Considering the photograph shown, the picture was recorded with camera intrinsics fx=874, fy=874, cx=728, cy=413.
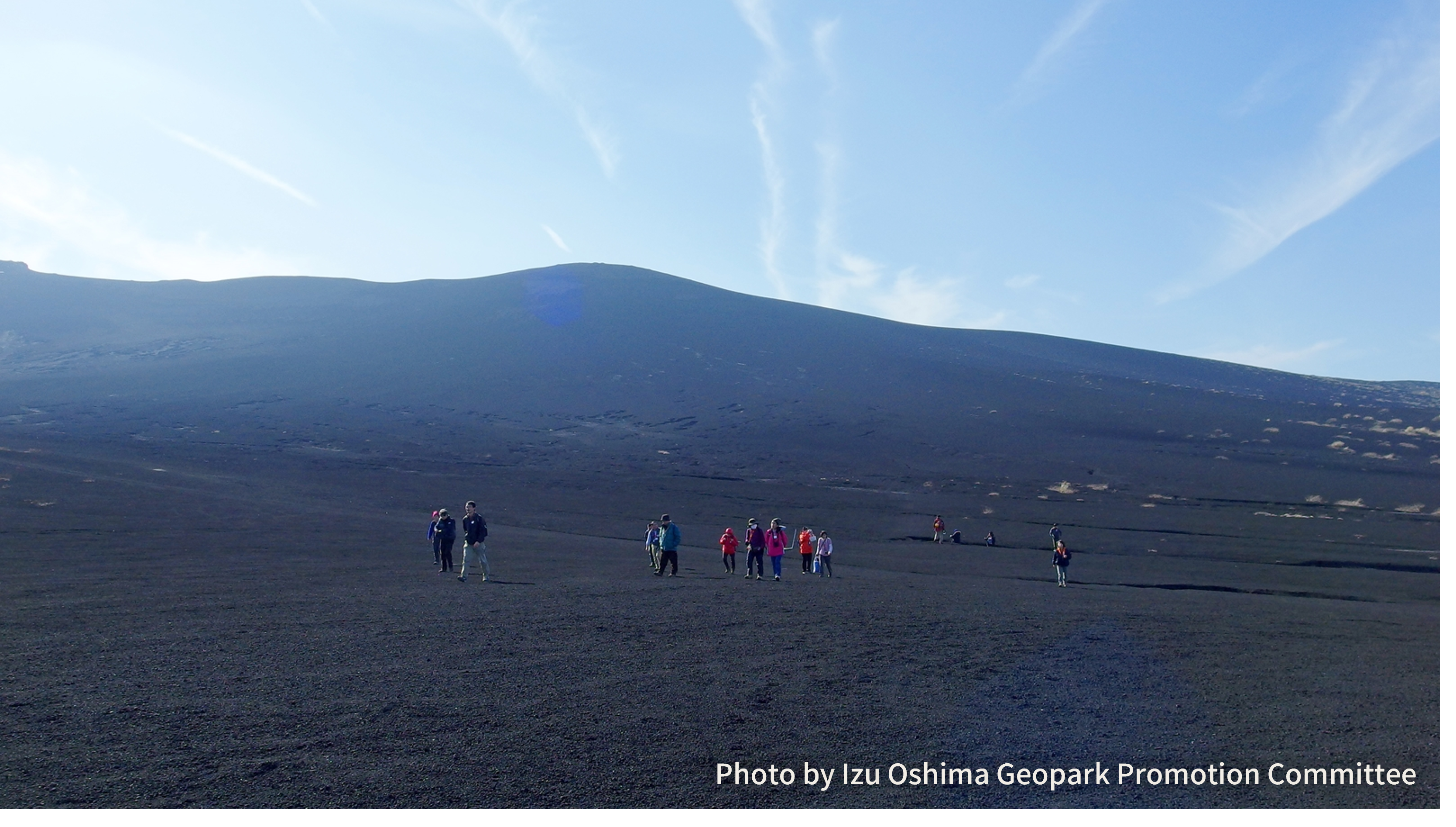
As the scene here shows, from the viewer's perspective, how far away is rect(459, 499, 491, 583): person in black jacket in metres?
13.6

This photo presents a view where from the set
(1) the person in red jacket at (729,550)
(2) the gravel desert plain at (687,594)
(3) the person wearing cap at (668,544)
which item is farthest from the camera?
(1) the person in red jacket at (729,550)

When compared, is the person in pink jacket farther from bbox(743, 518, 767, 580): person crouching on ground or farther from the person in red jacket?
the person in red jacket

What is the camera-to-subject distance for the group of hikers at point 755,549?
15227mm

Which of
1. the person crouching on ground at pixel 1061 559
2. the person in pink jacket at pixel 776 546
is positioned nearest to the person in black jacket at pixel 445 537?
the person in pink jacket at pixel 776 546

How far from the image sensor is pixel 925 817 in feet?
15.4

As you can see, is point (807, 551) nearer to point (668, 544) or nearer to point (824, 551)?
point (824, 551)

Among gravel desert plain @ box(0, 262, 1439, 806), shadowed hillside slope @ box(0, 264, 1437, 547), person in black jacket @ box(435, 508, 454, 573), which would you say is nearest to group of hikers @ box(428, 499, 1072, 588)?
person in black jacket @ box(435, 508, 454, 573)

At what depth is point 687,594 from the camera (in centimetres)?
1268

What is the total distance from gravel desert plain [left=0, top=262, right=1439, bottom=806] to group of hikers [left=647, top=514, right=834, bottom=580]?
66 cm

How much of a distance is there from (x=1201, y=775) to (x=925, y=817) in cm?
207

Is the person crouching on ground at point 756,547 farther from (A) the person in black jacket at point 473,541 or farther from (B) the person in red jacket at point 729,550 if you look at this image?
(A) the person in black jacket at point 473,541

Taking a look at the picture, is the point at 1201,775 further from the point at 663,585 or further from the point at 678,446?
the point at 678,446

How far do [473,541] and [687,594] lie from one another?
3.60 metres

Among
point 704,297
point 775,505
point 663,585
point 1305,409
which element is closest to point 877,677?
point 663,585
